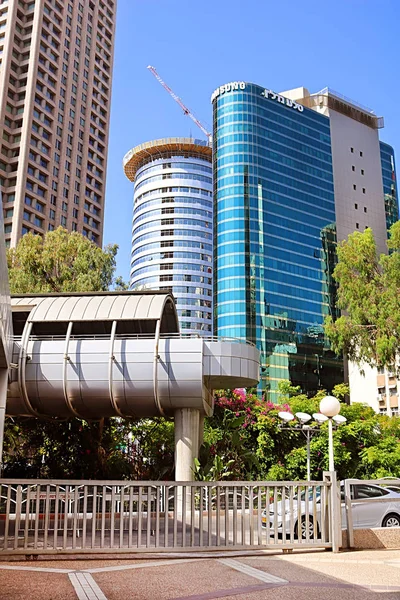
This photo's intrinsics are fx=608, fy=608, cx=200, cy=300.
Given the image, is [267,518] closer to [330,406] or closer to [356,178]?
[330,406]

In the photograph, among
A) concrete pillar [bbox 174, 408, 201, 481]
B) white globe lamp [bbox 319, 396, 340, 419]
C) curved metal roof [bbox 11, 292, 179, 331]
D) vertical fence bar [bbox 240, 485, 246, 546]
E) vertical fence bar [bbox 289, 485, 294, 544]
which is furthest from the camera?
curved metal roof [bbox 11, 292, 179, 331]

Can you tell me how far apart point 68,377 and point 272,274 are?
67.1 m

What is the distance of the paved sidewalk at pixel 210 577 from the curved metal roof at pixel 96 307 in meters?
11.9

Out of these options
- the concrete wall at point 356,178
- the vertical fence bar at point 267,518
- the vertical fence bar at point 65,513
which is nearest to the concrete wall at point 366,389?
the concrete wall at point 356,178

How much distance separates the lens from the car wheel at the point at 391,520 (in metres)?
12.6

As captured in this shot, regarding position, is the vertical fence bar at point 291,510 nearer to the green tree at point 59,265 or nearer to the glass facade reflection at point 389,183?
the green tree at point 59,265

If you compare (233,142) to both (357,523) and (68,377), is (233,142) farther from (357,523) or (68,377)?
(357,523)

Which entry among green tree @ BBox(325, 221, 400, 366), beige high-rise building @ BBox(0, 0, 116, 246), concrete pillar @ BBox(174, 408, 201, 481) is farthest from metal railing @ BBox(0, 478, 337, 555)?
beige high-rise building @ BBox(0, 0, 116, 246)

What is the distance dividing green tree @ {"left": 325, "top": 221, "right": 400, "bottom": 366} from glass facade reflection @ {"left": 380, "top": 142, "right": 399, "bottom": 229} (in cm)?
7219

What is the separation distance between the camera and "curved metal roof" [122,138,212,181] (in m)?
117

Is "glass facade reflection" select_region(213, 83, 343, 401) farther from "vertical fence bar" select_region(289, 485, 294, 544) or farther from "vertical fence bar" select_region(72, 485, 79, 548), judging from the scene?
"vertical fence bar" select_region(72, 485, 79, 548)

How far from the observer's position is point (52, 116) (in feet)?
248

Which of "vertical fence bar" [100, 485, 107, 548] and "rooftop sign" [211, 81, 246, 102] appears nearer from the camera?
"vertical fence bar" [100, 485, 107, 548]

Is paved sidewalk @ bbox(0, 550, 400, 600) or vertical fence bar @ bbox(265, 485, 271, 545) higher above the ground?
vertical fence bar @ bbox(265, 485, 271, 545)
